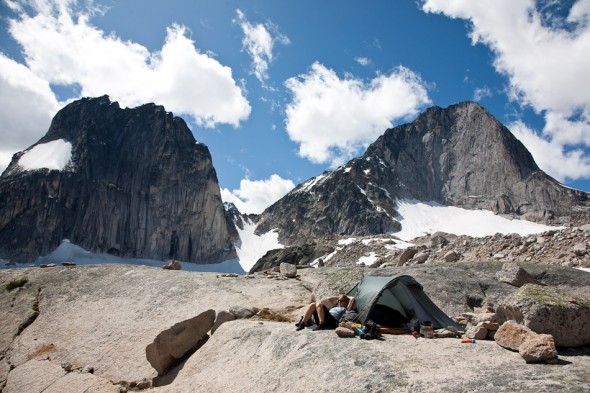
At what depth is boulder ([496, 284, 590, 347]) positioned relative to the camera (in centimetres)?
940

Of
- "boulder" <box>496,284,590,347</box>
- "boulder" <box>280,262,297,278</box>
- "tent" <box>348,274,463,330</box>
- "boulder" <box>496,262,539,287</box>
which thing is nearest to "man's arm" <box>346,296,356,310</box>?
"tent" <box>348,274,463,330</box>

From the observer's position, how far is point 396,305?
13.9m

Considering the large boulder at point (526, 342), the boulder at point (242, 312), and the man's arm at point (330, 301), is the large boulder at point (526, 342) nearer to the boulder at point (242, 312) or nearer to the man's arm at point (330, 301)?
the man's arm at point (330, 301)

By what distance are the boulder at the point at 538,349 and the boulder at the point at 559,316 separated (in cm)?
122

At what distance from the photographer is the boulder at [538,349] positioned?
8.12 metres

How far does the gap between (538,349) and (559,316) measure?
6.07 ft


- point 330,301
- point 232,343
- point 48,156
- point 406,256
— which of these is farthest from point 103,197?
point 330,301

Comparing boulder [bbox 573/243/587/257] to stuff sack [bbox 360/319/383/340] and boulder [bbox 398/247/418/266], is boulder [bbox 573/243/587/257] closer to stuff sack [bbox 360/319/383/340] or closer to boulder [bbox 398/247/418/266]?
boulder [bbox 398/247/418/266]

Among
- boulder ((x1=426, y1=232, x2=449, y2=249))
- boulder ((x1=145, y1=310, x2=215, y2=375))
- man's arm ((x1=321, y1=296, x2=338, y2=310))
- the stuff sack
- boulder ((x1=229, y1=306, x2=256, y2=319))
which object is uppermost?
boulder ((x1=426, y1=232, x2=449, y2=249))

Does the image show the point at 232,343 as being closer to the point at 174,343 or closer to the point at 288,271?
the point at 174,343

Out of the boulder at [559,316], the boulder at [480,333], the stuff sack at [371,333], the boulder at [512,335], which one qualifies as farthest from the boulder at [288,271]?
the boulder at [512,335]

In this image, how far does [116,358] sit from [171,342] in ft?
12.9

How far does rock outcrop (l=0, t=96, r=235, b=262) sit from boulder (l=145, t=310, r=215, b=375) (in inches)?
6393

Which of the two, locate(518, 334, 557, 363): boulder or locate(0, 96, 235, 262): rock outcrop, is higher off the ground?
locate(0, 96, 235, 262): rock outcrop
